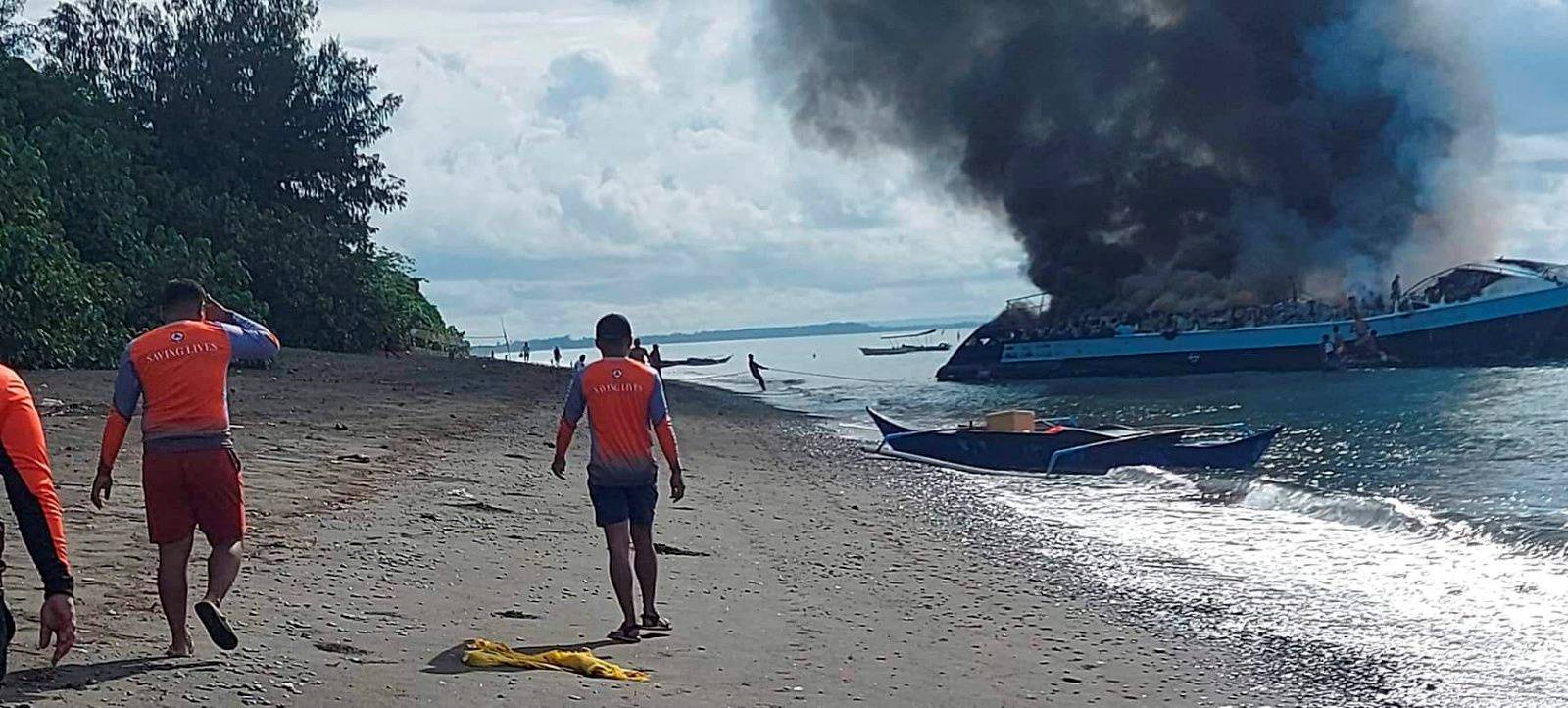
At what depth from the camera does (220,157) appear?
4612 centimetres

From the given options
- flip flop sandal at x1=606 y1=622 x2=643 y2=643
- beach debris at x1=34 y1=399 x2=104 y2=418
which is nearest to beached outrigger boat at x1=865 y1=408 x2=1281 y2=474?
beach debris at x1=34 y1=399 x2=104 y2=418

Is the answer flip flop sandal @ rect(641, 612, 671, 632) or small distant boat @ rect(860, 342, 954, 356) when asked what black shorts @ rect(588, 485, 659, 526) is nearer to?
flip flop sandal @ rect(641, 612, 671, 632)

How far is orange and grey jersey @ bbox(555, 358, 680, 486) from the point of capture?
8.62 m

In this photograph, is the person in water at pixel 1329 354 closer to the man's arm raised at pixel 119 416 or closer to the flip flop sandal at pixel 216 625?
the flip flop sandal at pixel 216 625

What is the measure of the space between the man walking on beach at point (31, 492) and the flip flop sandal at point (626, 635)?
3824 millimetres

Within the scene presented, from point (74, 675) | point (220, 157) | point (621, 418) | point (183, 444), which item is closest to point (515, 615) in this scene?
point (621, 418)

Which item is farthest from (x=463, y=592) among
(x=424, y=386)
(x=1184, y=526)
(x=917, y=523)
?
(x=424, y=386)

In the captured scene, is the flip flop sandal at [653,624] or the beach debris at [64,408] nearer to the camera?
the flip flop sandal at [653,624]

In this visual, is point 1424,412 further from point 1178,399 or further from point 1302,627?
point 1302,627

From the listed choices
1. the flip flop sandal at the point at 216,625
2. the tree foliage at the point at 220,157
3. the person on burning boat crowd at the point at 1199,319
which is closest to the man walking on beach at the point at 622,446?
the flip flop sandal at the point at 216,625

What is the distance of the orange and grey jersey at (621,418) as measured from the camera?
8625 mm

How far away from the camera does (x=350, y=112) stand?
158 feet

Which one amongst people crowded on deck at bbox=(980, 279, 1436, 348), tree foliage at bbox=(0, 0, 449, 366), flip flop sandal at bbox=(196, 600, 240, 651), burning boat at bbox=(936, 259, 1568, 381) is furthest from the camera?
people crowded on deck at bbox=(980, 279, 1436, 348)

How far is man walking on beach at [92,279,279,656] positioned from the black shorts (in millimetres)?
2052
